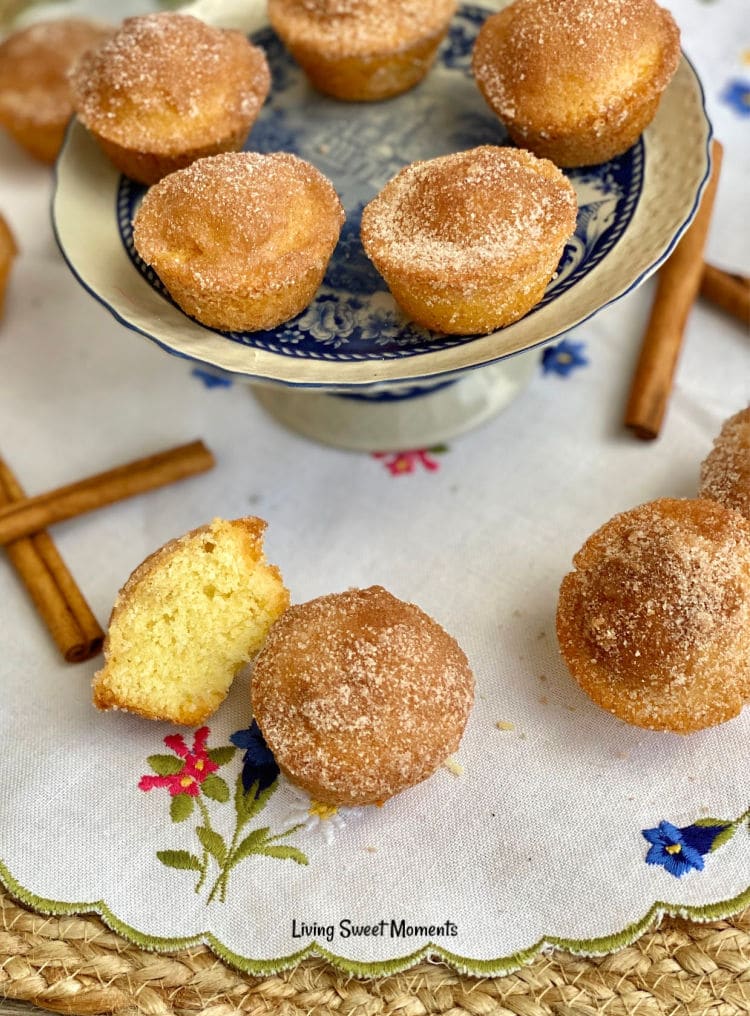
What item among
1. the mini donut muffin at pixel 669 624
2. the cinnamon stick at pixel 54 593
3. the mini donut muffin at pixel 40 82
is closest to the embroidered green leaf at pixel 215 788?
the cinnamon stick at pixel 54 593

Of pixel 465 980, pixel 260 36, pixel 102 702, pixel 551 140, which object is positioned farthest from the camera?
pixel 260 36

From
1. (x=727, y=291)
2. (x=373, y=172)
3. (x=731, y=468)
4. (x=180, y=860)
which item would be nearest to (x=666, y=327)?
(x=727, y=291)

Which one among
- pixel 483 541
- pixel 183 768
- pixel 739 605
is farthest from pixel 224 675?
pixel 739 605

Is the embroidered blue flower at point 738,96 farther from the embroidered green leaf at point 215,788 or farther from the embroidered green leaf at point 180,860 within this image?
the embroidered green leaf at point 180,860

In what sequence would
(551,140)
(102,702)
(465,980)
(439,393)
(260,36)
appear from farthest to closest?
1. (260,36)
2. (439,393)
3. (551,140)
4. (102,702)
5. (465,980)

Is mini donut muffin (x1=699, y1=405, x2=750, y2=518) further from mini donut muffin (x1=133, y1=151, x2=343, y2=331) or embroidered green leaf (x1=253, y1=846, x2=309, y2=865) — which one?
embroidered green leaf (x1=253, y1=846, x2=309, y2=865)

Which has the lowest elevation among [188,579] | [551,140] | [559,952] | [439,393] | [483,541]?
[559,952]

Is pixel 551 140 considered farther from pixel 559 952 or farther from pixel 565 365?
pixel 559 952
